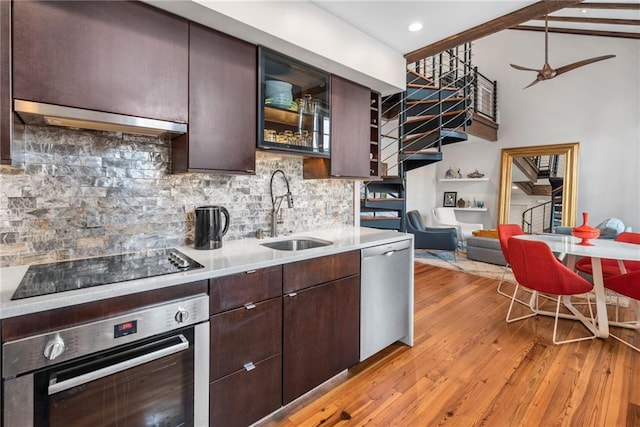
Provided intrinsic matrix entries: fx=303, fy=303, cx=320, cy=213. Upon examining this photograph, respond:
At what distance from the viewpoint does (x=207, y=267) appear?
1396 mm

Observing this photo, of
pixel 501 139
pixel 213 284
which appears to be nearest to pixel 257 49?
pixel 213 284

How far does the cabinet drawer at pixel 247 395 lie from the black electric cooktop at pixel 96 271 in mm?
590

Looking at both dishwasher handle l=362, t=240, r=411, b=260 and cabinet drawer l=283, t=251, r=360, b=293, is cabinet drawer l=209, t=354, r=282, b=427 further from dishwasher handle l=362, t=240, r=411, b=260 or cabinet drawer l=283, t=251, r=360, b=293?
dishwasher handle l=362, t=240, r=411, b=260

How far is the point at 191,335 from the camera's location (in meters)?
1.30

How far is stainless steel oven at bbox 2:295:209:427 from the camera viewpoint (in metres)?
0.98

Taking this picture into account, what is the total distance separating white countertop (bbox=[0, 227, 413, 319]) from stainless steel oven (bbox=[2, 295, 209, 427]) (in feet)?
0.30

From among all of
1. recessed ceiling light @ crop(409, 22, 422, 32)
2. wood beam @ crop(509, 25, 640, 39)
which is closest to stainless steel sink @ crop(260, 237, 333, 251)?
recessed ceiling light @ crop(409, 22, 422, 32)

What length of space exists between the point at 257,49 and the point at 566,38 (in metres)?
7.23

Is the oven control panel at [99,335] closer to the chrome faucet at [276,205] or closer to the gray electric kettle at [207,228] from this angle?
the gray electric kettle at [207,228]

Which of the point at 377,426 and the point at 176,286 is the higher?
the point at 176,286

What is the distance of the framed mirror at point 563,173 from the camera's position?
5914 millimetres

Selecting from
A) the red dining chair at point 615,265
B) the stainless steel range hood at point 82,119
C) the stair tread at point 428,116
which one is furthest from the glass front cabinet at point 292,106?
the red dining chair at point 615,265

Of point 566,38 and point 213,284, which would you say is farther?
point 566,38

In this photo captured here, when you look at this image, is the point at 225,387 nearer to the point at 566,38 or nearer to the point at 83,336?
the point at 83,336
